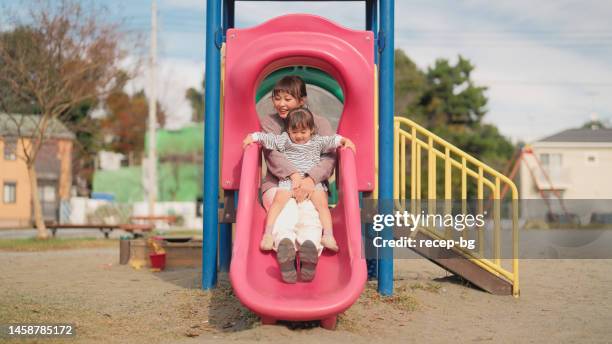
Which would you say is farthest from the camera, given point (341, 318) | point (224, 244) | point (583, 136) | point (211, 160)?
point (583, 136)

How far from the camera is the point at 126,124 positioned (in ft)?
149

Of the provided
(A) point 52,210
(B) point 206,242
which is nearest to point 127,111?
(A) point 52,210

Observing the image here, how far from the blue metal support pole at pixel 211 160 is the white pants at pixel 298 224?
121cm

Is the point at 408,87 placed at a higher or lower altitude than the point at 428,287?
higher

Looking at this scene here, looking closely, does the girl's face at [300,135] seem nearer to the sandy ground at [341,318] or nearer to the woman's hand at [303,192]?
the woman's hand at [303,192]

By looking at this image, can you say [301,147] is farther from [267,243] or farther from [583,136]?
[583,136]

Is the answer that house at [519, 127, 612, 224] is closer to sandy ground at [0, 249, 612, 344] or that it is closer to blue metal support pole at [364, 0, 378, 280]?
blue metal support pole at [364, 0, 378, 280]

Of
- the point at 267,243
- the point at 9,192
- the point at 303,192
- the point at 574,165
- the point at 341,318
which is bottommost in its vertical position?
the point at 341,318

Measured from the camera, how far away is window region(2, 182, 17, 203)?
34.7m

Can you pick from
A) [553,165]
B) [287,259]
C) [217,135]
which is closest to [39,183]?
[553,165]

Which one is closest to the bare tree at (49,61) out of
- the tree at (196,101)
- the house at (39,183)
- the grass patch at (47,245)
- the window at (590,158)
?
the grass patch at (47,245)

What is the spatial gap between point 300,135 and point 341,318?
1.67m

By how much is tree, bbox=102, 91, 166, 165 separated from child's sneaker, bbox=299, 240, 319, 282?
133 ft

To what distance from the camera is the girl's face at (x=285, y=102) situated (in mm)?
6332
